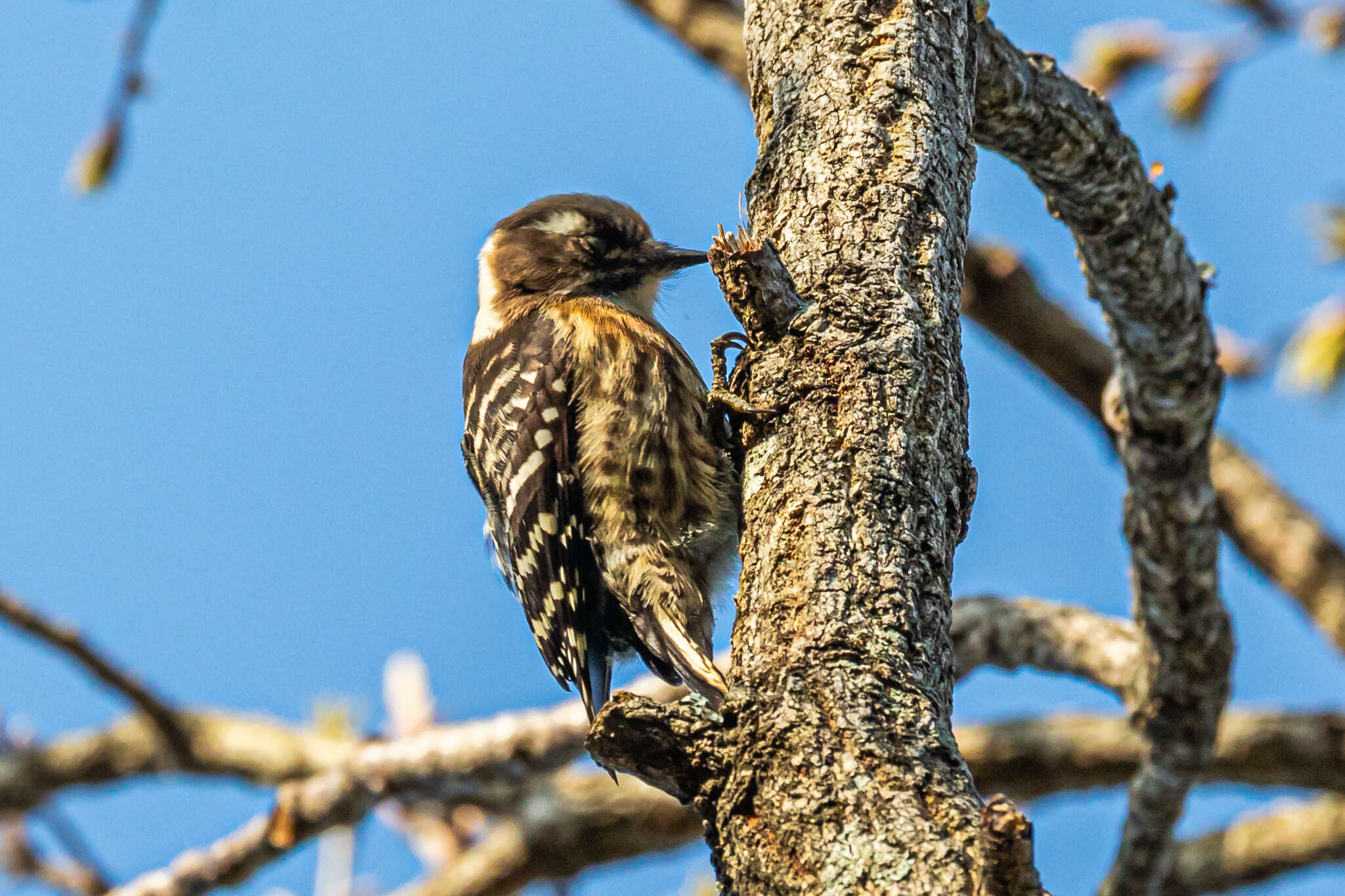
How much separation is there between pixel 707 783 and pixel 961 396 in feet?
2.73

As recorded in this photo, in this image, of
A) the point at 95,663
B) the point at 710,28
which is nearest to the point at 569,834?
the point at 95,663

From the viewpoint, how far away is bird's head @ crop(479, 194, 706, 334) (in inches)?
168

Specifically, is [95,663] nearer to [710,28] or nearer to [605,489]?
[605,489]

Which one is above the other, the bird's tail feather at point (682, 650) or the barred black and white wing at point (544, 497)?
the barred black and white wing at point (544, 497)

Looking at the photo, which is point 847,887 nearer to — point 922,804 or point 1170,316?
point 922,804

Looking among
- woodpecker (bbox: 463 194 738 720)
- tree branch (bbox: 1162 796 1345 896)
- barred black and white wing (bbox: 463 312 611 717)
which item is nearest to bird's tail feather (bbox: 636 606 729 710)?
woodpecker (bbox: 463 194 738 720)

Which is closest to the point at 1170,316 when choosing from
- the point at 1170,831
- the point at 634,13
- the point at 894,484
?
the point at 1170,831

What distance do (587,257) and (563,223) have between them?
0.18m

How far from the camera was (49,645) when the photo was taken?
445 cm

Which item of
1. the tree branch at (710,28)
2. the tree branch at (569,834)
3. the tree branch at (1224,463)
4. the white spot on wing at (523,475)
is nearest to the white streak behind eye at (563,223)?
the white spot on wing at (523,475)

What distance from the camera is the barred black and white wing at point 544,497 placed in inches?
141

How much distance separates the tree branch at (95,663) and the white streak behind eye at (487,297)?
1.68m

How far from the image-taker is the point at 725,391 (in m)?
2.75

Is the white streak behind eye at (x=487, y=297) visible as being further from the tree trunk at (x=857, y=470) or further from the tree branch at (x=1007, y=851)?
the tree branch at (x=1007, y=851)
